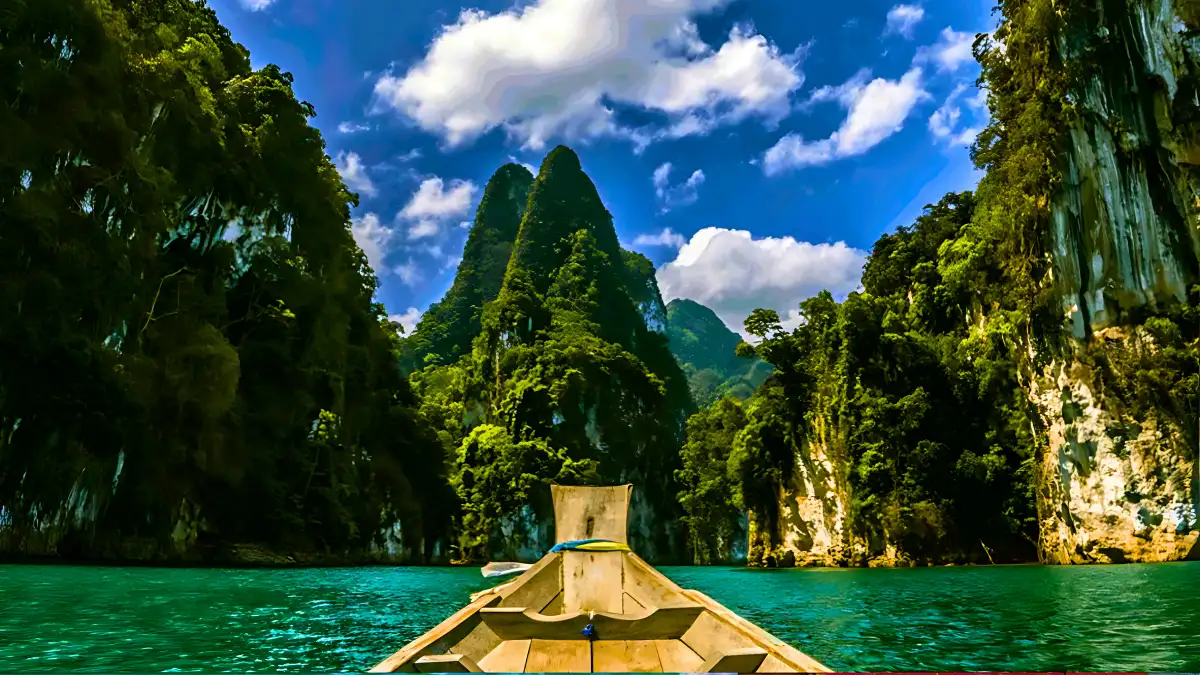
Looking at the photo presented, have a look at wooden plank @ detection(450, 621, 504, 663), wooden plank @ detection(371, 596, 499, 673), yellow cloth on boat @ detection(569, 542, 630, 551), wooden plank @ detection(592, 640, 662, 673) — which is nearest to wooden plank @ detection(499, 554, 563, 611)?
yellow cloth on boat @ detection(569, 542, 630, 551)

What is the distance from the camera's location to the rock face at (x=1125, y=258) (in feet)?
70.6

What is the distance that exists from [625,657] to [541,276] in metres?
66.2

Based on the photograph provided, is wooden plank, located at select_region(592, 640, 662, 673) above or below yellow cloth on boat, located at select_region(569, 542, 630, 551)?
below

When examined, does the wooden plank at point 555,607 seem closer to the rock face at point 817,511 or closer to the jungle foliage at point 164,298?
the jungle foliage at point 164,298

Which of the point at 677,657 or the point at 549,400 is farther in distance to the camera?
the point at 549,400

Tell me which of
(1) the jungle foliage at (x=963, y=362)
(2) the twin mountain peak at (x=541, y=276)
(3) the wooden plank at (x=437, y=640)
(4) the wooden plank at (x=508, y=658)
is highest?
(2) the twin mountain peak at (x=541, y=276)

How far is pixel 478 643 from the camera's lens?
18.0ft

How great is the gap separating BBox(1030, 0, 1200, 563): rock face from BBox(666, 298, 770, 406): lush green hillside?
85.8 meters

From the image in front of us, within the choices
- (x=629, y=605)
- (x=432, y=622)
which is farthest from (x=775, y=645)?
(x=432, y=622)

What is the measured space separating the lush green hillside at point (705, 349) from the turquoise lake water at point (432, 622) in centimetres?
9528

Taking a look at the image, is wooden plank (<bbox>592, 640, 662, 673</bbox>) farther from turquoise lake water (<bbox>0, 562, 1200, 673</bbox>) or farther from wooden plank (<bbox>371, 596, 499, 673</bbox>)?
turquoise lake water (<bbox>0, 562, 1200, 673</bbox>)

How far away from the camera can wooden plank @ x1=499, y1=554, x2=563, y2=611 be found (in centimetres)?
680

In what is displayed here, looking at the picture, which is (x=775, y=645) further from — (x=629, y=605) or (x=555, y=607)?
(x=555, y=607)

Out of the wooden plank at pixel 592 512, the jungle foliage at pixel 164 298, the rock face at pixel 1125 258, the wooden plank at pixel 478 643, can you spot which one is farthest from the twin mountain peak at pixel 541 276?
the wooden plank at pixel 478 643
